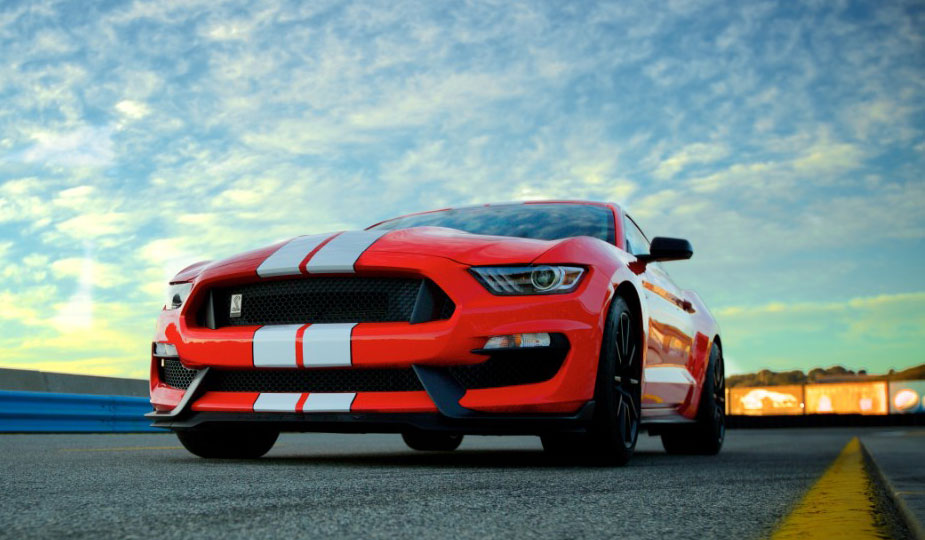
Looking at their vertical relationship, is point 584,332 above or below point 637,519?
above

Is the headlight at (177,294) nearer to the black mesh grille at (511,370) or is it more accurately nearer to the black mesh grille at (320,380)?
the black mesh grille at (320,380)

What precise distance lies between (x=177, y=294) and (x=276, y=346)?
0.90m

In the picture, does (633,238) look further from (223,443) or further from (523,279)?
(223,443)

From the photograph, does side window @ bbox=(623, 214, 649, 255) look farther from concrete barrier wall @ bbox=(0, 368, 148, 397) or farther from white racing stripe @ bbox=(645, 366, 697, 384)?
concrete barrier wall @ bbox=(0, 368, 148, 397)

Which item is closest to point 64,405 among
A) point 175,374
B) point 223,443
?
point 223,443

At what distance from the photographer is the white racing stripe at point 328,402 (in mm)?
4043

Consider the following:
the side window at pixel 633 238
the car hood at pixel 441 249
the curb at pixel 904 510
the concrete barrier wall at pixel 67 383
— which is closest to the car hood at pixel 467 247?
the car hood at pixel 441 249

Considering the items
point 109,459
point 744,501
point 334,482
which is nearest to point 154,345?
point 109,459

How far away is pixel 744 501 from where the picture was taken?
111 inches

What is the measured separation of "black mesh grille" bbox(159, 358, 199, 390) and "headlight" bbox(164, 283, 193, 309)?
Answer: 0.87 ft

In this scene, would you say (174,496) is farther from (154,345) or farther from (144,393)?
(144,393)

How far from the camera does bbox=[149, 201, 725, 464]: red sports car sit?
13.0 feet

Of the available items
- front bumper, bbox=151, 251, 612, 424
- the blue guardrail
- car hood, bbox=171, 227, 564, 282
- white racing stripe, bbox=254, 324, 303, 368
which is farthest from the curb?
the blue guardrail

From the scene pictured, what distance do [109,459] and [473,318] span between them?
6.14 feet
